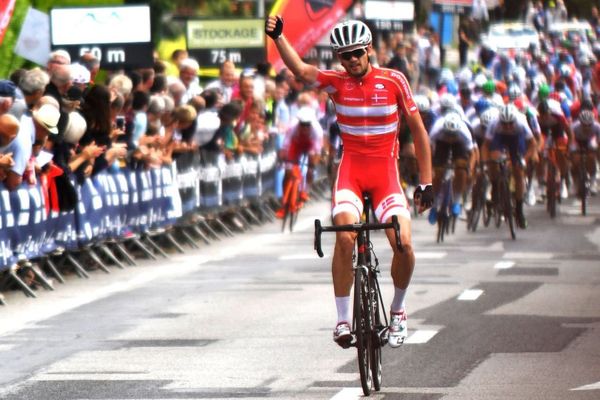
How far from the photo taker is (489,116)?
1030 inches

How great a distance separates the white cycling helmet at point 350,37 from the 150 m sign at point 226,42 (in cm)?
1854

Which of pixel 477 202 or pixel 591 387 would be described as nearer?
pixel 591 387

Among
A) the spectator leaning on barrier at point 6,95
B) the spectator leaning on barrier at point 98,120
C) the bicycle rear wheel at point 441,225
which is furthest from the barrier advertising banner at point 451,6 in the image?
the spectator leaning on barrier at point 6,95

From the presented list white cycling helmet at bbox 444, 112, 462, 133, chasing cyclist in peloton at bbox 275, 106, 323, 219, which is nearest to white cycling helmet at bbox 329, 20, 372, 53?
white cycling helmet at bbox 444, 112, 462, 133

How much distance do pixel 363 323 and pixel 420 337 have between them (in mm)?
2527

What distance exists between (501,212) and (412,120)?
47.8 ft

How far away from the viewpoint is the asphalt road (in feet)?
38.2

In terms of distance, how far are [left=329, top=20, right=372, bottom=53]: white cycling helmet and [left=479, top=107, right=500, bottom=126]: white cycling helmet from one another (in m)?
14.1

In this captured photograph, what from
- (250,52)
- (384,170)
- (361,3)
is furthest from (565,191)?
(361,3)

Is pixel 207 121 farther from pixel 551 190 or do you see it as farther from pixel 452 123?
pixel 551 190

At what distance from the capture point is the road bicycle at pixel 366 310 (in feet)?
37.2

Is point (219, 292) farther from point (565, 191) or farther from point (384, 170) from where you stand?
point (565, 191)

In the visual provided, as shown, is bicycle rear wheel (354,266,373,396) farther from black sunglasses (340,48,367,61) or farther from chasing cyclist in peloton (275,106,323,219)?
chasing cyclist in peloton (275,106,323,219)

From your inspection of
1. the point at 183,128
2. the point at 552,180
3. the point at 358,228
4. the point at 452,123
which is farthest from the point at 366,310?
the point at 552,180
